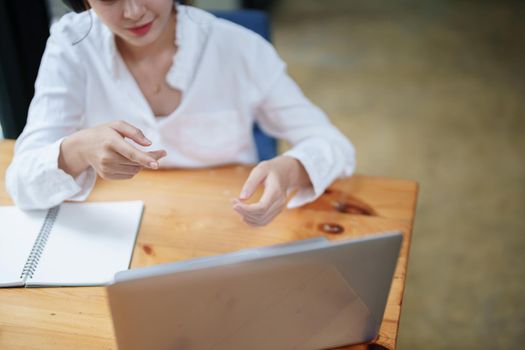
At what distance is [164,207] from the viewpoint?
1.06 metres

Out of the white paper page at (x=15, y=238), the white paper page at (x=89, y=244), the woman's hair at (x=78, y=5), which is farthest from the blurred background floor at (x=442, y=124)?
the woman's hair at (x=78, y=5)

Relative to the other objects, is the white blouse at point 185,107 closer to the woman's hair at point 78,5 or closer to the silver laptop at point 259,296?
the woman's hair at point 78,5

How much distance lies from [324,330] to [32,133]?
2.08ft

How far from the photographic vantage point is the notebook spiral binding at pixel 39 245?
91cm

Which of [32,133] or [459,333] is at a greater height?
[32,133]

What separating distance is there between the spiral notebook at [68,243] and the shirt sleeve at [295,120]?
0.33 metres

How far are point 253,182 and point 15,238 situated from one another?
40cm

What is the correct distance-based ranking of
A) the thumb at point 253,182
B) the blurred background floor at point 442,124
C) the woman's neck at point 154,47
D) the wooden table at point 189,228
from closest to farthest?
the wooden table at point 189,228 < the thumb at point 253,182 < the woman's neck at point 154,47 < the blurred background floor at point 442,124

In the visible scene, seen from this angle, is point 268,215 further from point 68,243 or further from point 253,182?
point 68,243

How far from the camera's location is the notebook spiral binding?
2.98 ft

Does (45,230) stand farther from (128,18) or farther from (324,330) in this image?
(324,330)

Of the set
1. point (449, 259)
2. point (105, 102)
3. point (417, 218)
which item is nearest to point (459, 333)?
point (449, 259)

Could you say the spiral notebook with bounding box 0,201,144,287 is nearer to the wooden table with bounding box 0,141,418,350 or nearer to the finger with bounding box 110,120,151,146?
the wooden table with bounding box 0,141,418,350

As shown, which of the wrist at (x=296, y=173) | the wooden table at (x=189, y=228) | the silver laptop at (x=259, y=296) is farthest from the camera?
the wrist at (x=296, y=173)
